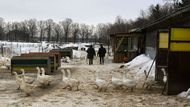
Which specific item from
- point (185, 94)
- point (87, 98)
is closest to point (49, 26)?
point (185, 94)

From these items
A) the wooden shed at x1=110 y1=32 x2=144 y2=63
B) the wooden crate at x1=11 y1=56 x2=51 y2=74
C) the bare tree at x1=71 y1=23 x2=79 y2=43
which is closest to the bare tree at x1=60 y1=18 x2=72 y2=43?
the bare tree at x1=71 y1=23 x2=79 y2=43

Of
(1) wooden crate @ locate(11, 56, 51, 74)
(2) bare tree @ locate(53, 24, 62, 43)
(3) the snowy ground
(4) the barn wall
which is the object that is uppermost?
(2) bare tree @ locate(53, 24, 62, 43)

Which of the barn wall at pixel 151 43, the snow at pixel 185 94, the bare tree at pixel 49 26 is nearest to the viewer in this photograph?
the snow at pixel 185 94

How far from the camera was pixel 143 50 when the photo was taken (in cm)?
3475

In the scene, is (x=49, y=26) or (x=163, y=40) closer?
(x=163, y=40)

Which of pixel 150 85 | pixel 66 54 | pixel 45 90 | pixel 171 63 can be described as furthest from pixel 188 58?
pixel 66 54

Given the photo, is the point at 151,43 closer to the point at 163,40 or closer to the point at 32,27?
the point at 163,40

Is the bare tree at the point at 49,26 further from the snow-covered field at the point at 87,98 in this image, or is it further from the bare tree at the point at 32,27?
the snow-covered field at the point at 87,98

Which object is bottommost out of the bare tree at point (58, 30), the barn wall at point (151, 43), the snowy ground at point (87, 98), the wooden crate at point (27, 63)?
the snowy ground at point (87, 98)

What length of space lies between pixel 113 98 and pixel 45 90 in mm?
3359

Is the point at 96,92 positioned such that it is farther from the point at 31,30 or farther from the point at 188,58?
the point at 31,30

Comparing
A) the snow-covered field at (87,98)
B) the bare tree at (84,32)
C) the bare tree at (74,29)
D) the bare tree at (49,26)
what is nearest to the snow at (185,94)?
the snow-covered field at (87,98)

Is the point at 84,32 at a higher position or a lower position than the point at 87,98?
higher

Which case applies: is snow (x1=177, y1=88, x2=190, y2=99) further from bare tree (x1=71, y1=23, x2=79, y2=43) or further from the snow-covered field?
bare tree (x1=71, y1=23, x2=79, y2=43)
